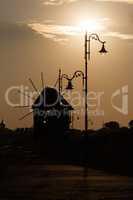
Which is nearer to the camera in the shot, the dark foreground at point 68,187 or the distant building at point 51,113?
the dark foreground at point 68,187

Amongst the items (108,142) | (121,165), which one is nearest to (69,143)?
(108,142)

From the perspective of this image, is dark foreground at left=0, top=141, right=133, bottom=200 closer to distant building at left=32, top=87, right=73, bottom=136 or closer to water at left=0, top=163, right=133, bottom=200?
water at left=0, top=163, right=133, bottom=200

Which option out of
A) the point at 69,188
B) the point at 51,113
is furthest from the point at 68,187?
the point at 51,113

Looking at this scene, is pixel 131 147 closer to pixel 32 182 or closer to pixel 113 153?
pixel 113 153

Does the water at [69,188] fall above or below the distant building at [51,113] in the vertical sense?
below

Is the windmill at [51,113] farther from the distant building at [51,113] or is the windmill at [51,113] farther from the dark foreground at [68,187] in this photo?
the dark foreground at [68,187]

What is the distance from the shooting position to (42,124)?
115188 millimetres

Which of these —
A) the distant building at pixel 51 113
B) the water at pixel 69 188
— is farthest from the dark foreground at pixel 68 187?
the distant building at pixel 51 113

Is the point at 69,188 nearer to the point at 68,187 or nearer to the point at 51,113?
the point at 68,187

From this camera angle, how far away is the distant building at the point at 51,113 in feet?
370

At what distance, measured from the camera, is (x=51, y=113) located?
116 metres

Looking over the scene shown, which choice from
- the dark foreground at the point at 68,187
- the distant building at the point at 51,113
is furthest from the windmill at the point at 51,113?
the dark foreground at the point at 68,187

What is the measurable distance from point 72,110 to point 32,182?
244 feet

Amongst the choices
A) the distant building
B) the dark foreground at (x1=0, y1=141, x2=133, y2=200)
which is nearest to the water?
the dark foreground at (x1=0, y1=141, x2=133, y2=200)
